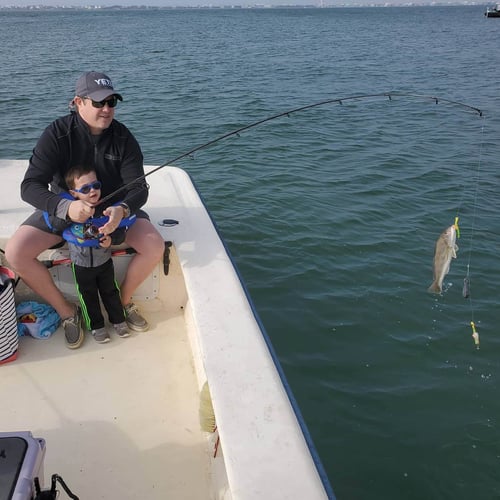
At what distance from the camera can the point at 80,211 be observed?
264 centimetres

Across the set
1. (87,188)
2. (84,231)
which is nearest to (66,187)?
(87,188)

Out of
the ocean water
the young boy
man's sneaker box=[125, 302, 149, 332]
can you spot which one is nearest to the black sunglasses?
the young boy

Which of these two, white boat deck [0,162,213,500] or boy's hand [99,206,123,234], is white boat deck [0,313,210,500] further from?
boy's hand [99,206,123,234]

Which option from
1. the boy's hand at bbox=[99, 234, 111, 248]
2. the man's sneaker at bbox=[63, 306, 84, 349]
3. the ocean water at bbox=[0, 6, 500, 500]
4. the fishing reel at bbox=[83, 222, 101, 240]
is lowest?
the ocean water at bbox=[0, 6, 500, 500]

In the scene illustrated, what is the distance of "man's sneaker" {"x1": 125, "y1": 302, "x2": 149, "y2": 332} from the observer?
10.6ft

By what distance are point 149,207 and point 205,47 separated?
25.8 meters

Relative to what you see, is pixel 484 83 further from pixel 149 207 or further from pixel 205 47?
pixel 205 47

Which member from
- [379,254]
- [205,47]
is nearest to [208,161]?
[379,254]

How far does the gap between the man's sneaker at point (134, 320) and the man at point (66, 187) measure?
0.53 ft

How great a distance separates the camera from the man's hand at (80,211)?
8.64ft

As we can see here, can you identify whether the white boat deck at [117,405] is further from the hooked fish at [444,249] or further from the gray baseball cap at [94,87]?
the hooked fish at [444,249]

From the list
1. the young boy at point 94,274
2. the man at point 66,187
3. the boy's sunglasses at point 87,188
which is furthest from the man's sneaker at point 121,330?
the boy's sunglasses at point 87,188

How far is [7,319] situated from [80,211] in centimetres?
78

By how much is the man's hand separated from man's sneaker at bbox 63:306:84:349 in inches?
29.1
